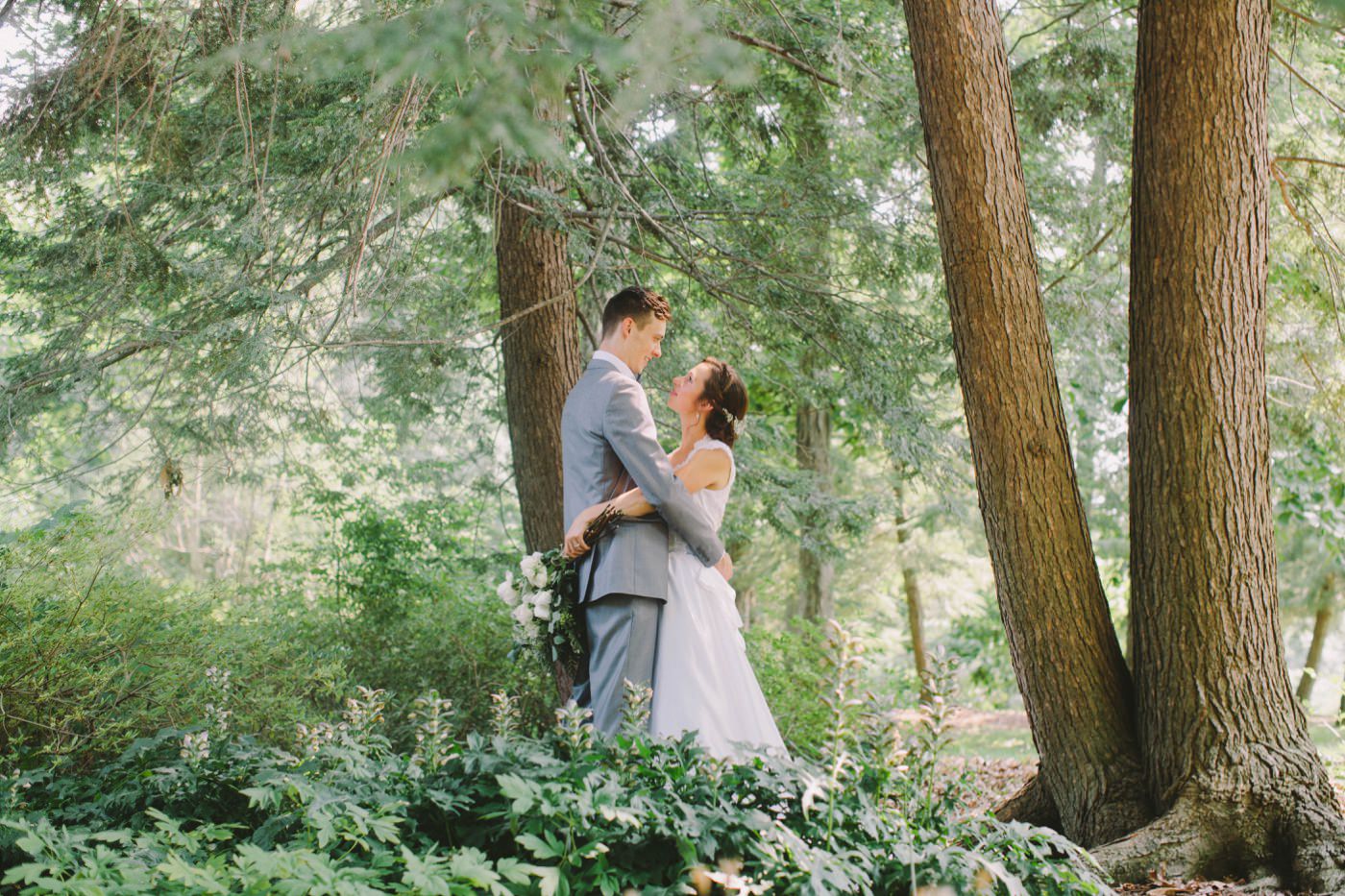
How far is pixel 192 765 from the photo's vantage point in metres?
2.98

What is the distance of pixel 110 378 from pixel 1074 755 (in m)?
5.86

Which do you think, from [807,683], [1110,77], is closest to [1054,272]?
[1110,77]

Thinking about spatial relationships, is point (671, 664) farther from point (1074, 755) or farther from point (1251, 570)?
point (1251, 570)

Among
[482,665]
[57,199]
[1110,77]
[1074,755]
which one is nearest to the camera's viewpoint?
[1074,755]

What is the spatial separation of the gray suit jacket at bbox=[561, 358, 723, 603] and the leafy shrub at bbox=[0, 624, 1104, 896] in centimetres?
110

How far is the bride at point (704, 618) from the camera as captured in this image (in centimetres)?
391

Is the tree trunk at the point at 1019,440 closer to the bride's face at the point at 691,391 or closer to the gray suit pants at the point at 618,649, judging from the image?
the bride's face at the point at 691,391

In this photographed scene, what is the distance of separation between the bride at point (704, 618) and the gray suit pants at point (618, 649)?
6 centimetres

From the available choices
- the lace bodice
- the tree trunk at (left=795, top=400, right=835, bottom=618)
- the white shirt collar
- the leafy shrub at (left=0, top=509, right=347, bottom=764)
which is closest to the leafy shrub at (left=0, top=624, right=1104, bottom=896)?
the leafy shrub at (left=0, top=509, right=347, bottom=764)

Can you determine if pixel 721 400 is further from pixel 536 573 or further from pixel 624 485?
pixel 536 573

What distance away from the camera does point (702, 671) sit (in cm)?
397

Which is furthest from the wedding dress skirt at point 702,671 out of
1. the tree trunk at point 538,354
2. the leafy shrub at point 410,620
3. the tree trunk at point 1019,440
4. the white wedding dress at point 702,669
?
the leafy shrub at point 410,620

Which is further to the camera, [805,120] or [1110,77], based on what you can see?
[805,120]

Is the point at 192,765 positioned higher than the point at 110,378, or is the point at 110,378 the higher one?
the point at 110,378
